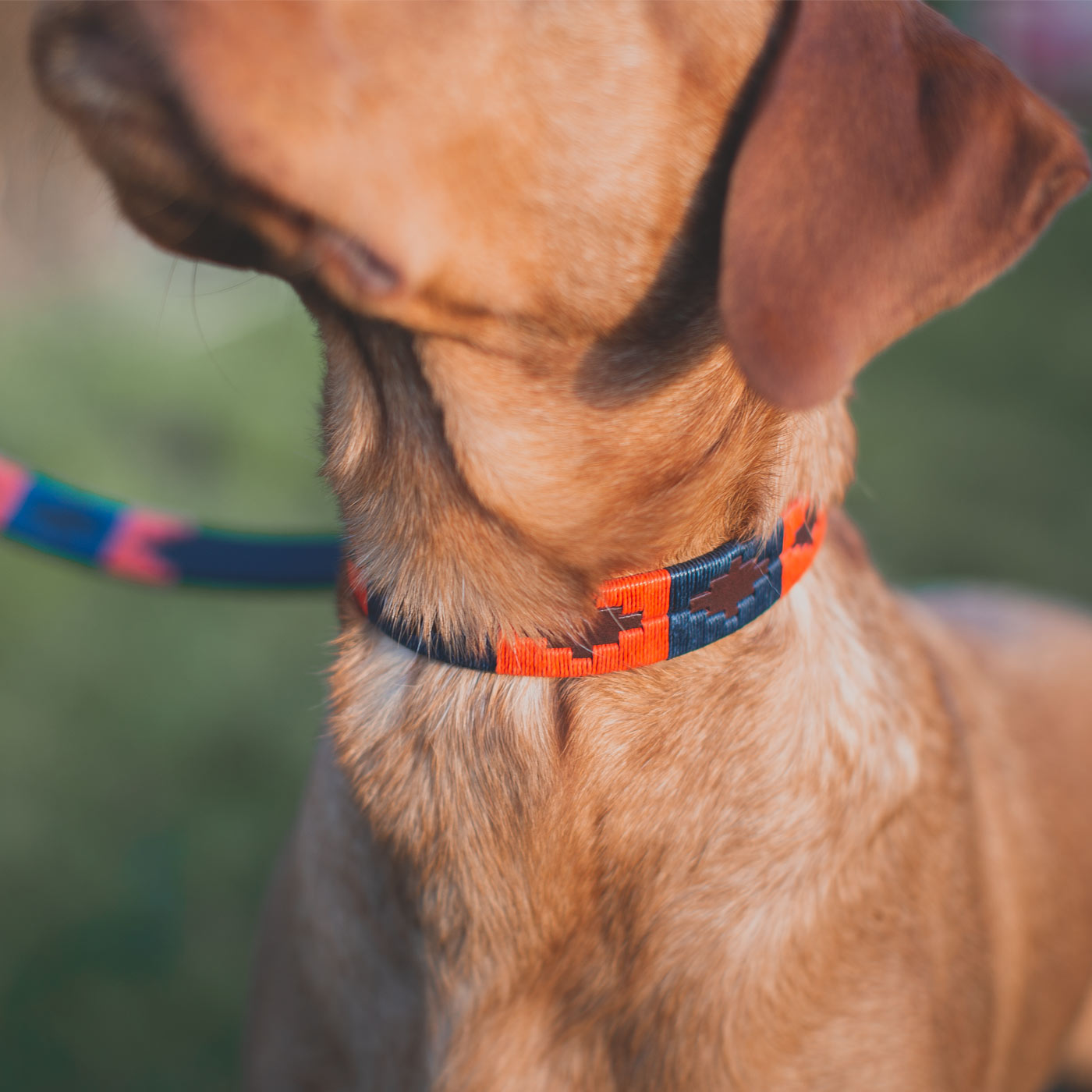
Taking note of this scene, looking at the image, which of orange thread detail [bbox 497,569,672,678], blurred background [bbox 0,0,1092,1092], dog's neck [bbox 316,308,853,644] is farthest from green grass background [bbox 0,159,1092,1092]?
orange thread detail [bbox 497,569,672,678]

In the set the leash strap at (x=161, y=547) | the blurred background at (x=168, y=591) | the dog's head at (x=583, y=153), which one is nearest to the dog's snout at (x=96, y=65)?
the dog's head at (x=583, y=153)

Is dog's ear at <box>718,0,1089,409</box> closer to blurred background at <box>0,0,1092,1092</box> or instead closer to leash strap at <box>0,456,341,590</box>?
blurred background at <box>0,0,1092,1092</box>

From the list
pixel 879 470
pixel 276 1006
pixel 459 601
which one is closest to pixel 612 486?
pixel 459 601

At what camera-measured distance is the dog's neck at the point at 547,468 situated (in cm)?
158

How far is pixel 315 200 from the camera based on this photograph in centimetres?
127

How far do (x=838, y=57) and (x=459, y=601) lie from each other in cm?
87

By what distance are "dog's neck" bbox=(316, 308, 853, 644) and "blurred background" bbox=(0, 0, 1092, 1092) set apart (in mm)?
260

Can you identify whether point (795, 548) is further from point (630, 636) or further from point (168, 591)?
point (168, 591)

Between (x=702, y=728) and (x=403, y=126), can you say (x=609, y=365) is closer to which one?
(x=403, y=126)

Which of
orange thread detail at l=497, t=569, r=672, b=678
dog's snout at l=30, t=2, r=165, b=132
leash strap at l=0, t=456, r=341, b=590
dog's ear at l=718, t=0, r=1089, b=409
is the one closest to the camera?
dog's snout at l=30, t=2, r=165, b=132

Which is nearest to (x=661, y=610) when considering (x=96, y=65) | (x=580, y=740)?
(x=580, y=740)

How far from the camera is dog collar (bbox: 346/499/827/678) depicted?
158cm

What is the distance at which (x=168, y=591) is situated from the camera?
492 centimetres

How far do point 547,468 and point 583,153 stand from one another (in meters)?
0.43
